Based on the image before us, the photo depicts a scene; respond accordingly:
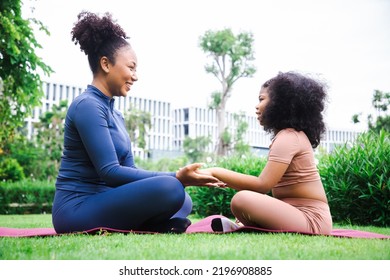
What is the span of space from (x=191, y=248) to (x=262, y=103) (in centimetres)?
134

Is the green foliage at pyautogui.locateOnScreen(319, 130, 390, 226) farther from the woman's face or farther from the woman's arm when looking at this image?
the woman's face

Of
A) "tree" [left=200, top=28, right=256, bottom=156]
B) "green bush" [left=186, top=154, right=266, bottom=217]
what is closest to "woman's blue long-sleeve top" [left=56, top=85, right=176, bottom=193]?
"green bush" [left=186, top=154, right=266, bottom=217]

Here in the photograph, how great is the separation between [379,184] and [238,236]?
9.26 feet

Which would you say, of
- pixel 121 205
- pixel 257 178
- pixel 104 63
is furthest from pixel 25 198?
pixel 257 178

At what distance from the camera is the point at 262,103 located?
3328mm

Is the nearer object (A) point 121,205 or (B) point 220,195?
(A) point 121,205

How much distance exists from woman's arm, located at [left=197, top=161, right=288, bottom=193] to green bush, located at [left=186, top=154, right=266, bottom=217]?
4.21 meters

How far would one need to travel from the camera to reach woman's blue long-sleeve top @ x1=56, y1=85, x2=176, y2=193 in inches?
113

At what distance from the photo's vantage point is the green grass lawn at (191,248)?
7.27 ft

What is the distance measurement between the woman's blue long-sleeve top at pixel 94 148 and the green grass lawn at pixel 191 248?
37 centimetres

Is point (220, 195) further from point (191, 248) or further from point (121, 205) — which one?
point (191, 248)

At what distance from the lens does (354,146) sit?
596 centimetres
